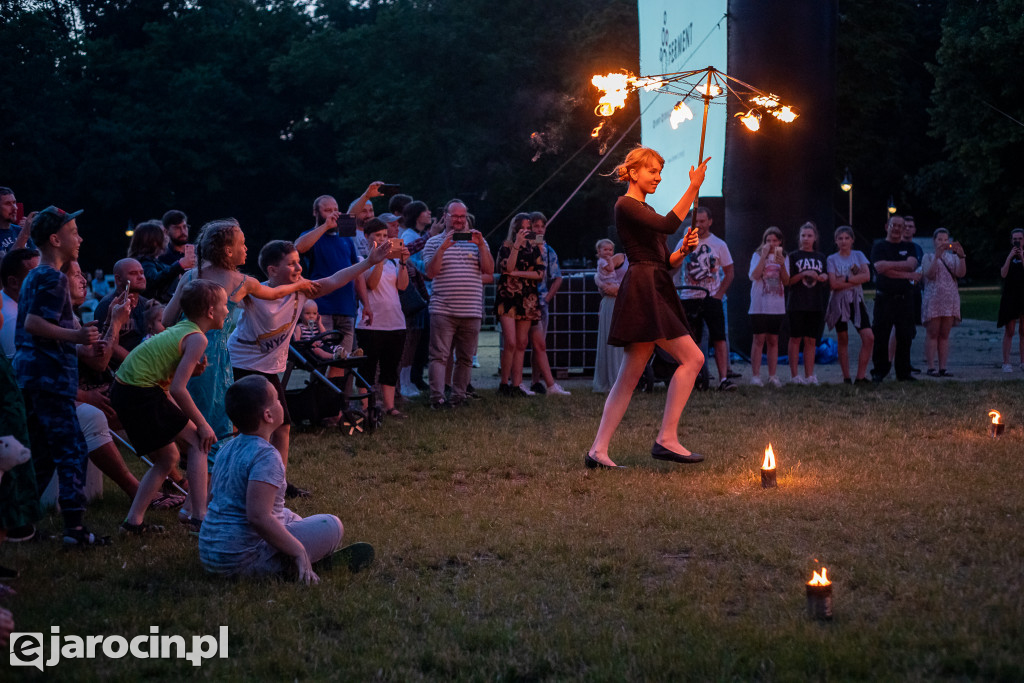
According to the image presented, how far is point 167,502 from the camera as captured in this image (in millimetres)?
7289

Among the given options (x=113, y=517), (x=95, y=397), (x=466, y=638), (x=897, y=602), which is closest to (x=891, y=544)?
(x=897, y=602)

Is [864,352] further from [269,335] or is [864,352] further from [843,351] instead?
[269,335]

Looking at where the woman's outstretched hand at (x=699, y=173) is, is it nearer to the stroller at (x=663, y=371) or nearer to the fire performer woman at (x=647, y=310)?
the fire performer woman at (x=647, y=310)

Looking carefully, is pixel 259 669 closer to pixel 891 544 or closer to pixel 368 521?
pixel 368 521

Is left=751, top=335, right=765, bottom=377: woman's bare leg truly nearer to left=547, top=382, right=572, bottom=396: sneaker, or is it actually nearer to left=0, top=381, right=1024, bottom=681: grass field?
left=547, top=382, right=572, bottom=396: sneaker

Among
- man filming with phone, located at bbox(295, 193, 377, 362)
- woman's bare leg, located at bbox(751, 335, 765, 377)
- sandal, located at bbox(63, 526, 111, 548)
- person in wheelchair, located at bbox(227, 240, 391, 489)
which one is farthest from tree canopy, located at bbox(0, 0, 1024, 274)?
sandal, located at bbox(63, 526, 111, 548)

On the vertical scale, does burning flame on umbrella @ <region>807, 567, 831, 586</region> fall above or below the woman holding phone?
below

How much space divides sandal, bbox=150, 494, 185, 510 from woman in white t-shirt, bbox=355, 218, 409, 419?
380 cm

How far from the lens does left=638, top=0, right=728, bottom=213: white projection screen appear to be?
18.2 metres

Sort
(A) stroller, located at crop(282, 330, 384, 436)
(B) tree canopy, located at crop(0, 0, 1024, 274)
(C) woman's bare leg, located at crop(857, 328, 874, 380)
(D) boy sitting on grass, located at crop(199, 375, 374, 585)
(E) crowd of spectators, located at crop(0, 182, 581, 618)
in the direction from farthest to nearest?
(B) tree canopy, located at crop(0, 0, 1024, 274) → (C) woman's bare leg, located at crop(857, 328, 874, 380) → (A) stroller, located at crop(282, 330, 384, 436) → (E) crowd of spectators, located at crop(0, 182, 581, 618) → (D) boy sitting on grass, located at crop(199, 375, 374, 585)

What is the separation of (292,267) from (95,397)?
5.08ft

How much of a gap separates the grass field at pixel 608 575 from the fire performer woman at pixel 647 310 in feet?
1.11

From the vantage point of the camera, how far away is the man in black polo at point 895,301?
13.8 meters

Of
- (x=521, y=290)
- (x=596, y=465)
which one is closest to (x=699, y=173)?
(x=596, y=465)
